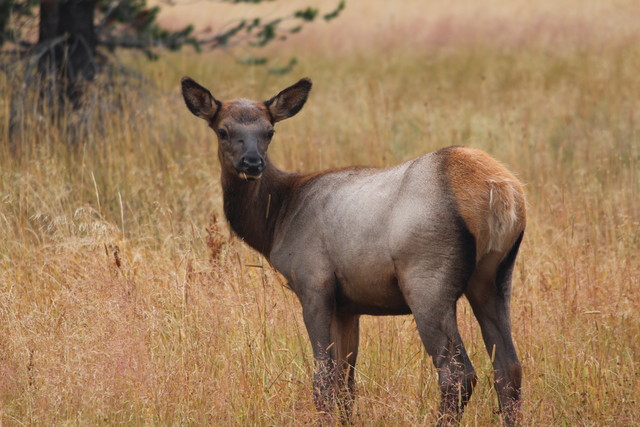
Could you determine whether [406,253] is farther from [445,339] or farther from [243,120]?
[243,120]

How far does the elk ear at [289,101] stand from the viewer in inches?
236

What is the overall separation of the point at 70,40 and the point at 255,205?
→ 5252 mm

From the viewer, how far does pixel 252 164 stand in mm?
5441

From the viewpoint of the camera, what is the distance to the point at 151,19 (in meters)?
10.5

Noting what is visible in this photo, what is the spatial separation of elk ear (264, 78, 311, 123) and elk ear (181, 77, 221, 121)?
36cm

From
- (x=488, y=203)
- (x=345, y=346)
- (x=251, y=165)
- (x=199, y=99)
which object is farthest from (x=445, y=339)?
(x=199, y=99)

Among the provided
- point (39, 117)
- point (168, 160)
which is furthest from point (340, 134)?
point (39, 117)

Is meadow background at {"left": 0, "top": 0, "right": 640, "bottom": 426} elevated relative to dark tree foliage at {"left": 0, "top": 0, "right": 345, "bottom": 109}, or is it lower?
lower

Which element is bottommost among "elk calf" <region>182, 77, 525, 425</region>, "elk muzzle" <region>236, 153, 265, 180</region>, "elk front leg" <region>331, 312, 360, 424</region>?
"elk front leg" <region>331, 312, 360, 424</region>

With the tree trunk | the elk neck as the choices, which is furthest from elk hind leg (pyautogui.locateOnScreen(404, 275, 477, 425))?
the tree trunk

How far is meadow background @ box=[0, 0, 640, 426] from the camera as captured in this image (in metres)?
4.85

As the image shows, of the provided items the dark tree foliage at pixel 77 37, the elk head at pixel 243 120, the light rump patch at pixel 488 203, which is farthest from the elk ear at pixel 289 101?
the dark tree foliage at pixel 77 37

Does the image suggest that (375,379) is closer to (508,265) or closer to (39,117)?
(508,265)

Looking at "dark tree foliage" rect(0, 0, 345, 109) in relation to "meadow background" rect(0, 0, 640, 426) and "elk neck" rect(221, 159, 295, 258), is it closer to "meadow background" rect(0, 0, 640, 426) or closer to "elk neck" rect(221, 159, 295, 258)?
"meadow background" rect(0, 0, 640, 426)
